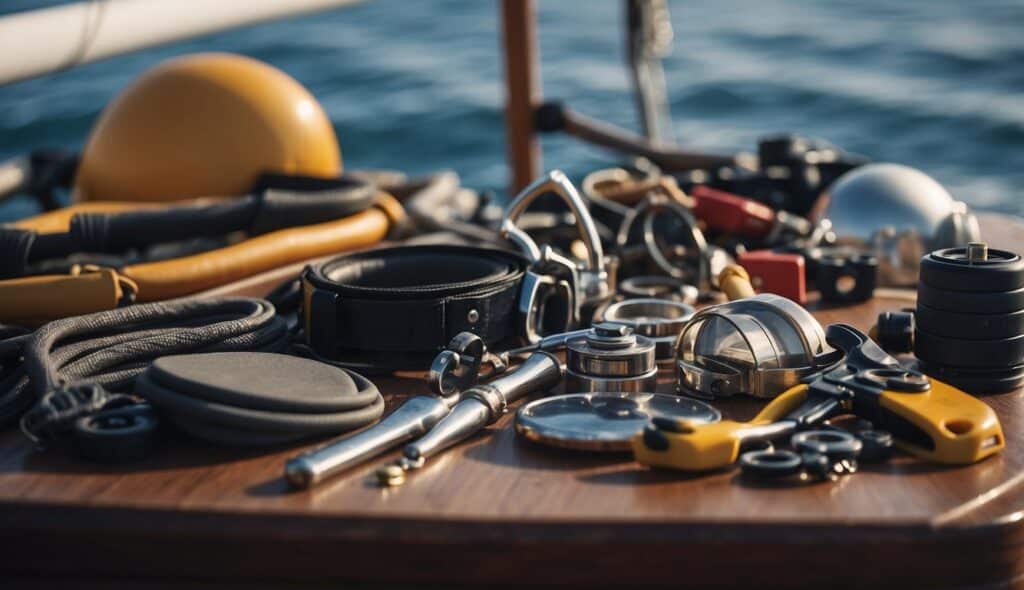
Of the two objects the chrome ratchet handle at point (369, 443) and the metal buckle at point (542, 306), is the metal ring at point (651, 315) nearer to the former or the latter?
the metal buckle at point (542, 306)

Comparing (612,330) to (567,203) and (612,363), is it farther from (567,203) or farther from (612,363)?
(567,203)

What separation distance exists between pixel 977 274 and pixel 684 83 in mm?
6172

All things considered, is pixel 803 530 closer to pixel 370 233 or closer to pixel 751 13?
pixel 370 233

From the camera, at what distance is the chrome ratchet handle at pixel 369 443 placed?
113cm

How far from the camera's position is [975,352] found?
4.36 feet

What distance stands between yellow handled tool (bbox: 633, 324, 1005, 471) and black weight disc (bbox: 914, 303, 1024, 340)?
8 cm

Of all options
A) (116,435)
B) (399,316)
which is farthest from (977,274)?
(116,435)

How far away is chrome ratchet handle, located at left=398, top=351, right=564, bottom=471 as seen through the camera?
1.19 metres

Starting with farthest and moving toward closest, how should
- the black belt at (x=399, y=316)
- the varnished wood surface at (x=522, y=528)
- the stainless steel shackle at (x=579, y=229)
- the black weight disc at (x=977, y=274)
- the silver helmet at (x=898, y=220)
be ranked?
the silver helmet at (x=898, y=220)
the stainless steel shackle at (x=579, y=229)
the black belt at (x=399, y=316)
the black weight disc at (x=977, y=274)
the varnished wood surface at (x=522, y=528)

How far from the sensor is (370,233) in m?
2.09

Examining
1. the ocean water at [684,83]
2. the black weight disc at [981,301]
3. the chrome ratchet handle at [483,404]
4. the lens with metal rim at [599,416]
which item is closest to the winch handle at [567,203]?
the chrome ratchet handle at [483,404]

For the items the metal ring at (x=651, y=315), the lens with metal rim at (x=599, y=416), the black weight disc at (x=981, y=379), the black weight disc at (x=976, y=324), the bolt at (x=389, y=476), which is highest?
the black weight disc at (x=976, y=324)

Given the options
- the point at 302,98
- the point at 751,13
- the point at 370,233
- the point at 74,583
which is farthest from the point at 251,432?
the point at 751,13

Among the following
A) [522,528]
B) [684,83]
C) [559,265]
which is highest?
[559,265]
